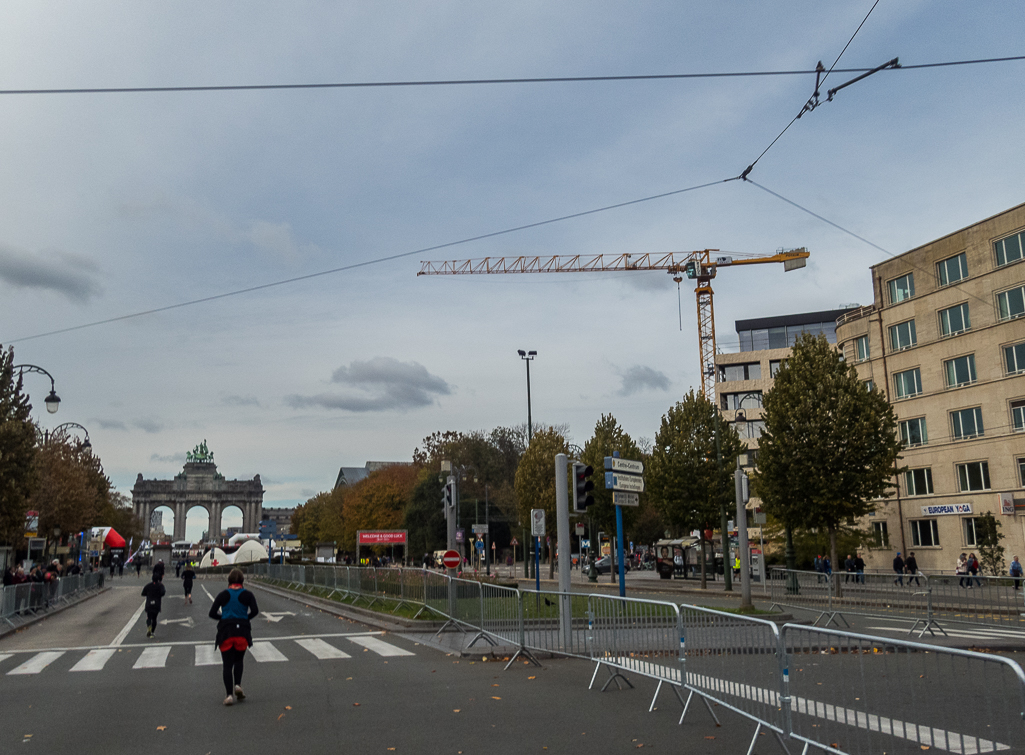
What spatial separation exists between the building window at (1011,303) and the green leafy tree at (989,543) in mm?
9029

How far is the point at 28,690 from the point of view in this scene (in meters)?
11.4

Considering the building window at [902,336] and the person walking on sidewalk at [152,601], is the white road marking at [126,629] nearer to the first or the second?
the person walking on sidewalk at [152,601]

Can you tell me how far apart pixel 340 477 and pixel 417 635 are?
154762 millimetres

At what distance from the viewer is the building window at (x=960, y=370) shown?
40938 mm

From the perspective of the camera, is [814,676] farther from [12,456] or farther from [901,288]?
[901,288]

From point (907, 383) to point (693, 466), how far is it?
1432cm

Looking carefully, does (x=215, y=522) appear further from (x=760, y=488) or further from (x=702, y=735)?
(x=702, y=735)

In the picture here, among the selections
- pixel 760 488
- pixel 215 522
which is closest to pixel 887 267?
pixel 760 488

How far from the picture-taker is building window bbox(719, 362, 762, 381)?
80875mm

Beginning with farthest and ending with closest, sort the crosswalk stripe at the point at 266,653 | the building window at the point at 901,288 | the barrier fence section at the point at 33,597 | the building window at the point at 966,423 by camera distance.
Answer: the building window at the point at 901,288 → the building window at the point at 966,423 → the barrier fence section at the point at 33,597 → the crosswalk stripe at the point at 266,653

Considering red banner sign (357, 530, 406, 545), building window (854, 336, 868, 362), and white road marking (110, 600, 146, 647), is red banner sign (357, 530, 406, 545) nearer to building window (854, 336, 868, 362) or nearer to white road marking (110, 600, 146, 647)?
white road marking (110, 600, 146, 647)

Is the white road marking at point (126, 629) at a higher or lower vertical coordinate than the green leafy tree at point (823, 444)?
lower

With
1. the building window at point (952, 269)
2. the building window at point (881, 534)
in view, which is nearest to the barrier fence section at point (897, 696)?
the building window at point (952, 269)

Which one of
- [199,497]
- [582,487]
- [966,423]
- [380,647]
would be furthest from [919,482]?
[199,497]
